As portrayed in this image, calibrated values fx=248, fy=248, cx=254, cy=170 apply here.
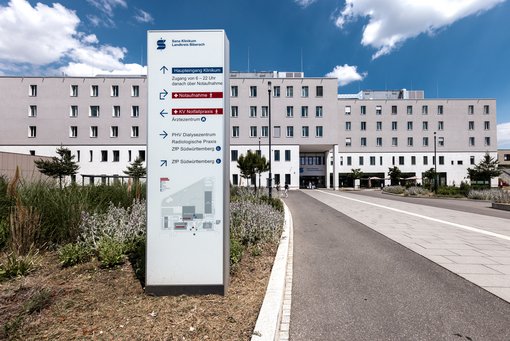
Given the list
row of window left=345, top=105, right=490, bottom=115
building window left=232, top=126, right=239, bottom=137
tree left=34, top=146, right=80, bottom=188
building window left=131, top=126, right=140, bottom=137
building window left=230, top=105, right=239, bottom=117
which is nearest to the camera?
tree left=34, top=146, right=80, bottom=188

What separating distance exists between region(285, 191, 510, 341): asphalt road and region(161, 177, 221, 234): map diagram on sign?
1.76m

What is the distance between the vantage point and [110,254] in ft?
13.4

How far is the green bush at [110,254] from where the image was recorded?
407 cm

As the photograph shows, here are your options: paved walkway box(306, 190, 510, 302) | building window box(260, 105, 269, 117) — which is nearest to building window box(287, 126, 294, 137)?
building window box(260, 105, 269, 117)

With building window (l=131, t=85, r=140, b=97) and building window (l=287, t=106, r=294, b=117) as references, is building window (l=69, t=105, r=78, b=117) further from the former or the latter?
building window (l=287, t=106, r=294, b=117)

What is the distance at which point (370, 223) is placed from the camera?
32.8 ft

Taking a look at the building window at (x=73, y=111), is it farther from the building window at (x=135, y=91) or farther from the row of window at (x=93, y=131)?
the building window at (x=135, y=91)

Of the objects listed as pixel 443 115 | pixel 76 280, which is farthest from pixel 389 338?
pixel 443 115

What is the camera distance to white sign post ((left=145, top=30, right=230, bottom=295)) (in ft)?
11.5

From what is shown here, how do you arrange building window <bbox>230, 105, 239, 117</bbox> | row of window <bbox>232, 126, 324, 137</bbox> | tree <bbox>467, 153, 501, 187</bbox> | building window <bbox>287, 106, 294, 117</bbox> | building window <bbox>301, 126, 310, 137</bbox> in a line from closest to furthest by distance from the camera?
tree <bbox>467, 153, 501, 187</bbox>
building window <bbox>230, 105, 239, 117</bbox>
row of window <bbox>232, 126, 324, 137</bbox>
building window <bbox>301, 126, 310, 137</bbox>
building window <bbox>287, 106, 294, 117</bbox>

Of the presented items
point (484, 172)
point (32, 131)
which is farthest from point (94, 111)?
point (484, 172)

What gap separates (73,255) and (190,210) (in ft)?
7.81

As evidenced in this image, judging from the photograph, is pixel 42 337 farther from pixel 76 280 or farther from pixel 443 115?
pixel 443 115

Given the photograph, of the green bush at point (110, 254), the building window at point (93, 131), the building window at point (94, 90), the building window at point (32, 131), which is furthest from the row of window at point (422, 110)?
the building window at point (32, 131)
